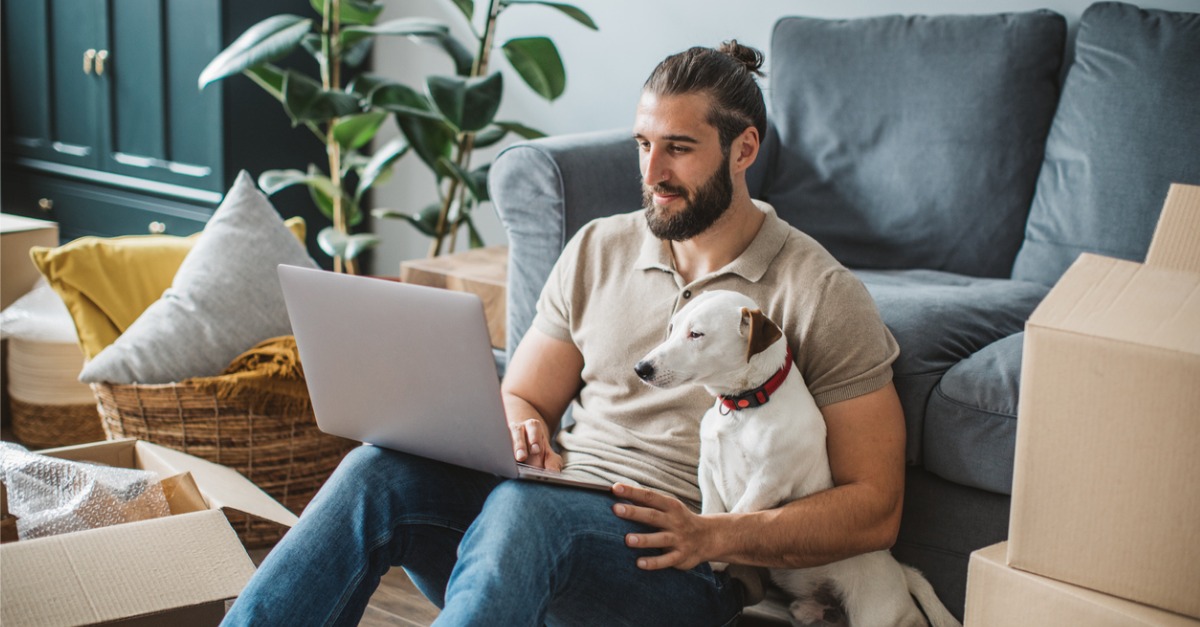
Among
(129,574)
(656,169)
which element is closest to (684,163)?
(656,169)

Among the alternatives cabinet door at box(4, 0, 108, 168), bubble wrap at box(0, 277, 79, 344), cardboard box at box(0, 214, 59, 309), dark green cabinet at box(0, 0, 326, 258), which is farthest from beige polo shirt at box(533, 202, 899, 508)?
cabinet door at box(4, 0, 108, 168)

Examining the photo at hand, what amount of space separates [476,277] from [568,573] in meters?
1.20

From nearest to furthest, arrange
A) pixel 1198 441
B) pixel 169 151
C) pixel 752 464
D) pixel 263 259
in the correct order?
pixel 1198 441, pixel 752 464, pixel 263 259, pixel 169 151

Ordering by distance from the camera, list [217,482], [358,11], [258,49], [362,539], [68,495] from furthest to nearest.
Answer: [358,11] → [258,49] → [217,482] → [68,495] → [362,539]

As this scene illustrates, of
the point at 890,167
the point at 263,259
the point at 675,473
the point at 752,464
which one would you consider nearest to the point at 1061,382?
the point at 752,464

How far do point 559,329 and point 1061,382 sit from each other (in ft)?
2.69

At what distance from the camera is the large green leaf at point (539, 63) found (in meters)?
2.74

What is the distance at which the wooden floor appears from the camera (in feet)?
6.24

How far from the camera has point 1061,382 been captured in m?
1.04

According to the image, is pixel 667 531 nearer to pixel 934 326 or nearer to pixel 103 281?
pixel 934 326

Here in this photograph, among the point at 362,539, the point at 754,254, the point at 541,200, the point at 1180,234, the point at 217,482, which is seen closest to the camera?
the point at 1180,234

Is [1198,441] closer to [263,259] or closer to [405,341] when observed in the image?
[405,341]

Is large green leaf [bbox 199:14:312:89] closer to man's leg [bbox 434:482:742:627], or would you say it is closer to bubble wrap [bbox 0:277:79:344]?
bubble wrap [bbox 0:277:79:344]

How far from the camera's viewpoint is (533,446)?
5.01ft
